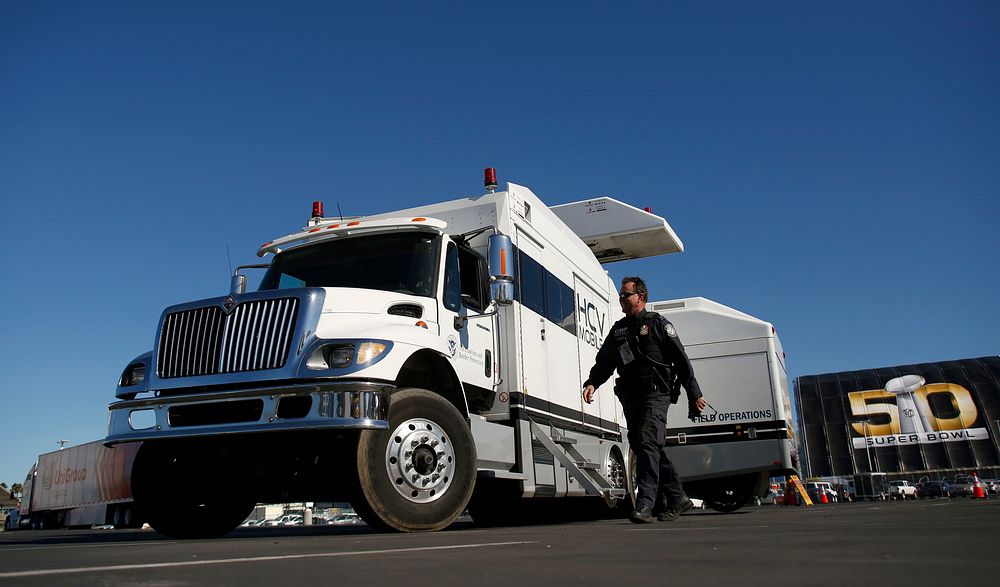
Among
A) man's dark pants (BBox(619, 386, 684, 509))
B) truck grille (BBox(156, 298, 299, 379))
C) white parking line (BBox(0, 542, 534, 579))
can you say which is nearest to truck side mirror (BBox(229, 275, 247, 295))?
truck grille (BBox(156, 298, 299, 379))

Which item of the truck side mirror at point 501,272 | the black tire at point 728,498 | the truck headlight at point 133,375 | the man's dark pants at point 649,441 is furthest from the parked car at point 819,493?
the truck headlight at point 133,375

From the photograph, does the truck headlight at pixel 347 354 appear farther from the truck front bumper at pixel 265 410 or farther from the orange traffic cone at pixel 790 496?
the orange traffic cone at pixel 790 496

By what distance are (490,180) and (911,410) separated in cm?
7275

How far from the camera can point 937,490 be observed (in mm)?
49312

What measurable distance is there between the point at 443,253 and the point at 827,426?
230ft

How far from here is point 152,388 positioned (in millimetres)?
6641

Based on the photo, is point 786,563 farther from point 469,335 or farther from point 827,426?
point 827,426

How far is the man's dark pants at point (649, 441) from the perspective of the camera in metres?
6.76

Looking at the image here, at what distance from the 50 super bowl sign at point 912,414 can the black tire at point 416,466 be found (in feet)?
232

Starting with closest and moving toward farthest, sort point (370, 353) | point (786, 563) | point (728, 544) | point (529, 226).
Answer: point (786, 563) → point (728, 544) → point (370, 353) → point (529, 226)

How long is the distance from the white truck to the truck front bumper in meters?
0.01

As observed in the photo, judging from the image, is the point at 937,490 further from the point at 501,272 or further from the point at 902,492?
the point at 501,272

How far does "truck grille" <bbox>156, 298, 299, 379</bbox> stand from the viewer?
20.8 feet

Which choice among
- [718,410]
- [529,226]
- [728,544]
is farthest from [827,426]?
[728,544]
